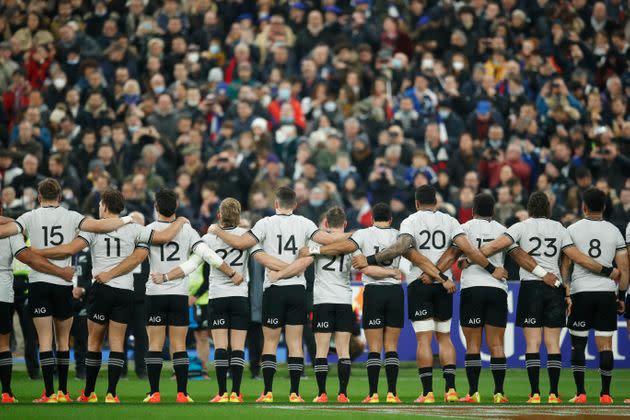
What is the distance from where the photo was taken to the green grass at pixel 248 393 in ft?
45.4

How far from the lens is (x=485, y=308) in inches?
626

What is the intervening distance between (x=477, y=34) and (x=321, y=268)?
14887 millimetres

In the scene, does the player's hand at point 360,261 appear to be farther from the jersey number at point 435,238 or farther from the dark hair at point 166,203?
the dark hair at point 166,203

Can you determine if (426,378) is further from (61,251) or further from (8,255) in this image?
(8,255)

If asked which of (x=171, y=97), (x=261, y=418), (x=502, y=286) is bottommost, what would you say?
(x=261, y=418)

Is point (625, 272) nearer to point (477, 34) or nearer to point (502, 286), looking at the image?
point (502, 286)

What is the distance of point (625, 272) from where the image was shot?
1611 cm

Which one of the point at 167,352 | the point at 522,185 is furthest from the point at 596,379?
the point at 167,352

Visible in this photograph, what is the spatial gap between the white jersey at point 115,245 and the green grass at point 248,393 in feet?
5.82

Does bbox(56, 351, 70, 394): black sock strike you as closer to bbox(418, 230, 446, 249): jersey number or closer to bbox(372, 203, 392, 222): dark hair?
bbox(372, 203, 392, 222): dark hair

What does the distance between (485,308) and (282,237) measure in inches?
112

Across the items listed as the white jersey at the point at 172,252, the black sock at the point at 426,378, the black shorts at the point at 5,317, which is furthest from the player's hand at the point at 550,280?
the black shorts at the point at 5,317

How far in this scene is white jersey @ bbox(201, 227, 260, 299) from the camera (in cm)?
1572

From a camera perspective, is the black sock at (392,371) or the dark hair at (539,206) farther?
the dark hair at (539,206)
